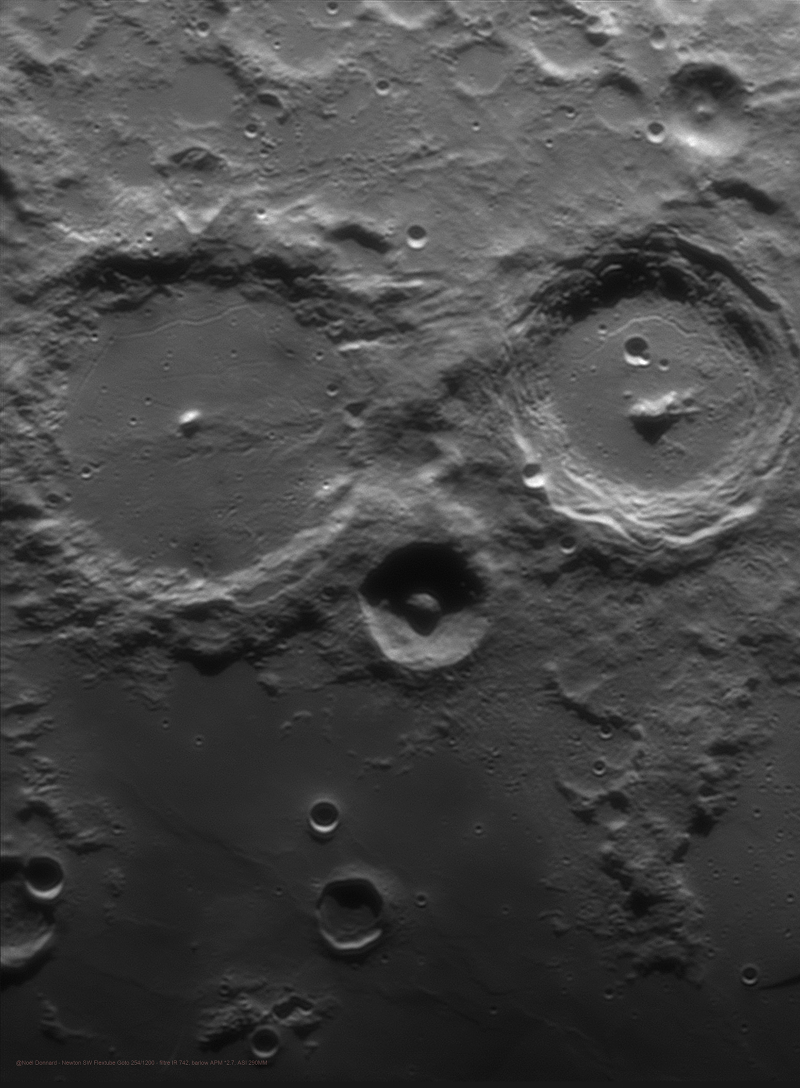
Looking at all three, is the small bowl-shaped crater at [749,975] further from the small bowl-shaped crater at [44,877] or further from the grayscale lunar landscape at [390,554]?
A: the small bowl-shaped crater at [44,877]

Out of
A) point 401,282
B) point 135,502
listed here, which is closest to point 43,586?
point 135,502

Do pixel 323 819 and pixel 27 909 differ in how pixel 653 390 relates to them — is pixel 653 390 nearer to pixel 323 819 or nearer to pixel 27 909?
pixel 323 819

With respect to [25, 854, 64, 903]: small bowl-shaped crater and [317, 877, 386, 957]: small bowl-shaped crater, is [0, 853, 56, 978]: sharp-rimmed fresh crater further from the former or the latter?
[317, 877, 386, 957]: small bowl-shaped crater

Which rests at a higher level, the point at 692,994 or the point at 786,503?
the point at 786,503

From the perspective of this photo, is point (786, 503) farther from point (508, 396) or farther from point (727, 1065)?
point (727, 1065)

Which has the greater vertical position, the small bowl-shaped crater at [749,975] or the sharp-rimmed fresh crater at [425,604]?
the sharp-rimmed fresh crater at [425,604]

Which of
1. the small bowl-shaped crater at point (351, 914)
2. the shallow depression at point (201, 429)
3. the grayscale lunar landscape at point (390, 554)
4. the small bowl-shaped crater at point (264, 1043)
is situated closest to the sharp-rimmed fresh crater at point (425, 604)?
the grayscale lunar landscape at point (390, 554)

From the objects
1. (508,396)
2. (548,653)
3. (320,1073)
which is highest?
(508,396)
